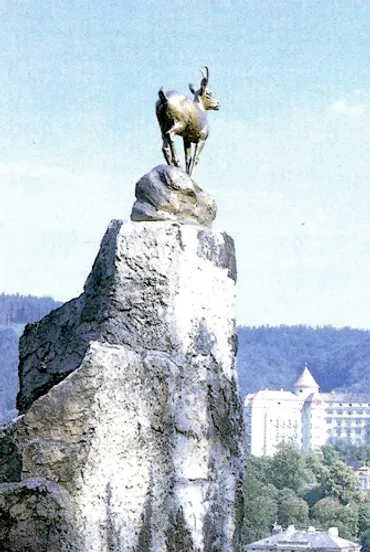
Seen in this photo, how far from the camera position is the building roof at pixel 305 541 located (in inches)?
1980

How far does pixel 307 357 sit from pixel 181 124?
6048 inches

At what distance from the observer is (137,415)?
3.41 metres

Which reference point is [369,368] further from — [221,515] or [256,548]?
[221,515]

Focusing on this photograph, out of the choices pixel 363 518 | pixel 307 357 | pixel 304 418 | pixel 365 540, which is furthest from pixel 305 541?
pixel 307 357

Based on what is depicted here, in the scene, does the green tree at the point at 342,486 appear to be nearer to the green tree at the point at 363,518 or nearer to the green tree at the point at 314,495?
the green tree at the point at 314,495

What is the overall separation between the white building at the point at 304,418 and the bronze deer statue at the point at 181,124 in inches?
3807

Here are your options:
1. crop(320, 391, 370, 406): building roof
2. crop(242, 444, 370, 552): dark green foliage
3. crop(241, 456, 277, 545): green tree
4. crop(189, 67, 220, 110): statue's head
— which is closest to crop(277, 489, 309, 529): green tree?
crop(242, 444, 370, 552): dark green foliage

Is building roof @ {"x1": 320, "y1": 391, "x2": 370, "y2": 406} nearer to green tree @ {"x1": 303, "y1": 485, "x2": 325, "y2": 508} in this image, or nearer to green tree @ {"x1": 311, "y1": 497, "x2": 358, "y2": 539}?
green tree @ {"x1": 303, "y1": 485, "x2": 325, "y2": 508}

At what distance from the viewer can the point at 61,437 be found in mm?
3287

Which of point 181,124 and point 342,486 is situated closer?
point 181,124

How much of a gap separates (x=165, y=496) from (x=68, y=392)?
417mm

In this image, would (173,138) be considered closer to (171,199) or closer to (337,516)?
(171,199)

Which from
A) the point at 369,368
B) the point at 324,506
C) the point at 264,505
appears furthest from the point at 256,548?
the point at 369,368

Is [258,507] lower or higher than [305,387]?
lower
